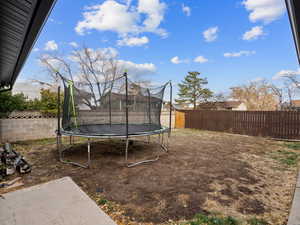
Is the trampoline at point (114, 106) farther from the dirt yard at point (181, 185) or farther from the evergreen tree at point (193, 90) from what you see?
the evergreen tree at point (193, 90)

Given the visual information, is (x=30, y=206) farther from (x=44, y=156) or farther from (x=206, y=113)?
(x=206, y=113)

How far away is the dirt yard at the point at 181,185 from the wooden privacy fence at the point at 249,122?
11.3 feet

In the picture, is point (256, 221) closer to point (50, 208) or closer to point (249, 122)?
point (50, 208)

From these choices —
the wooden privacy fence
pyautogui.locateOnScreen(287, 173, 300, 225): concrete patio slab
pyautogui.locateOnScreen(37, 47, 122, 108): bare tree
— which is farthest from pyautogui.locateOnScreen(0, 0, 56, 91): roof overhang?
pyautogui.locateOnScreen(37, 47, 122, 108): bare tree

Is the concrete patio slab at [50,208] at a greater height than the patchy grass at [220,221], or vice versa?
the concrete patio slab at [50,208]

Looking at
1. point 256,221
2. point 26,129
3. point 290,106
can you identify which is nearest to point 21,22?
point 256,221

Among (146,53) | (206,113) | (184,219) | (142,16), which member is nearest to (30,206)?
(184,219)

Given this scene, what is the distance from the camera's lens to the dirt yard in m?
1.55

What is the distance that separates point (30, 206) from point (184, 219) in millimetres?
1501

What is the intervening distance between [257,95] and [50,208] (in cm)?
1611

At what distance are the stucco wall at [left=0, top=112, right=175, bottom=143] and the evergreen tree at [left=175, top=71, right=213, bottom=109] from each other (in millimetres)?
13833

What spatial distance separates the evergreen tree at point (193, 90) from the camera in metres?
16.0

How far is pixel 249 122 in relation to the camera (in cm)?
691

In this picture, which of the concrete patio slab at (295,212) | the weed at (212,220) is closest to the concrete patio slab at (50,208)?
the weed at (212,220)
